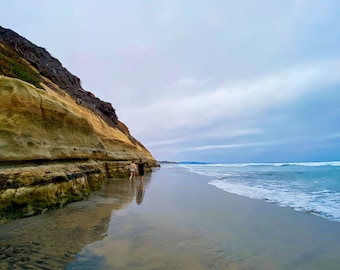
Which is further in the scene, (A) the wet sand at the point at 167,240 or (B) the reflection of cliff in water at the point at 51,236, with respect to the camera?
(A) the wet sand at the point at 167,240

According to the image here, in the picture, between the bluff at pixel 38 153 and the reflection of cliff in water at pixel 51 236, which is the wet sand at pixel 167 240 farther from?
the bluff at pixel 38 153

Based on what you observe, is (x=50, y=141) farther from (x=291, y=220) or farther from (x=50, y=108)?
(x=291, y=220)

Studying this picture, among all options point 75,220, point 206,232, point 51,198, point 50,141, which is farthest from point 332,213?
point 50,141

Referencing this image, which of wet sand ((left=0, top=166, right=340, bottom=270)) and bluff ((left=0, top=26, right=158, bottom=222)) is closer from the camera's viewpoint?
wet sand ((left=0, top=166, right=340, bottom=270))

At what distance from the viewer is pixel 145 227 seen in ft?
20.1

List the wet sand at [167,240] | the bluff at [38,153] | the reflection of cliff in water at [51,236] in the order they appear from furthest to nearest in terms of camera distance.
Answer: the bluff at [38,153]
the wet sand at [167,240]
the reflection of cliff in water at [51,236]

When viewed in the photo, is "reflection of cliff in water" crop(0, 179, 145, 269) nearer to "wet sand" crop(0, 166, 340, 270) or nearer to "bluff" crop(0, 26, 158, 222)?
"wet sand" crop(0, 166, 340, 270)

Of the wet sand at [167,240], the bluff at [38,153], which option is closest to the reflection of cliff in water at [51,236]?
the wet sand at [167,240]

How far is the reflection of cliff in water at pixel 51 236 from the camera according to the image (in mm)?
3861

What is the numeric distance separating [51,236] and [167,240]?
2.29 metres

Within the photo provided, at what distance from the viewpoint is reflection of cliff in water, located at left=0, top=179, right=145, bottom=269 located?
3861 millimetres

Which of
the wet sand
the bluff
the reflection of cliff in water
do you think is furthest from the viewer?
the bluff

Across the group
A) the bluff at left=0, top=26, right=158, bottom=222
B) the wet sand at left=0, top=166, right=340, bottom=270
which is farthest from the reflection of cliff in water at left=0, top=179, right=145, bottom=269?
the bluff at left=0, top=26, right=158, bottom=222

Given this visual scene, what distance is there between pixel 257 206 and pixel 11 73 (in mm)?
12610
